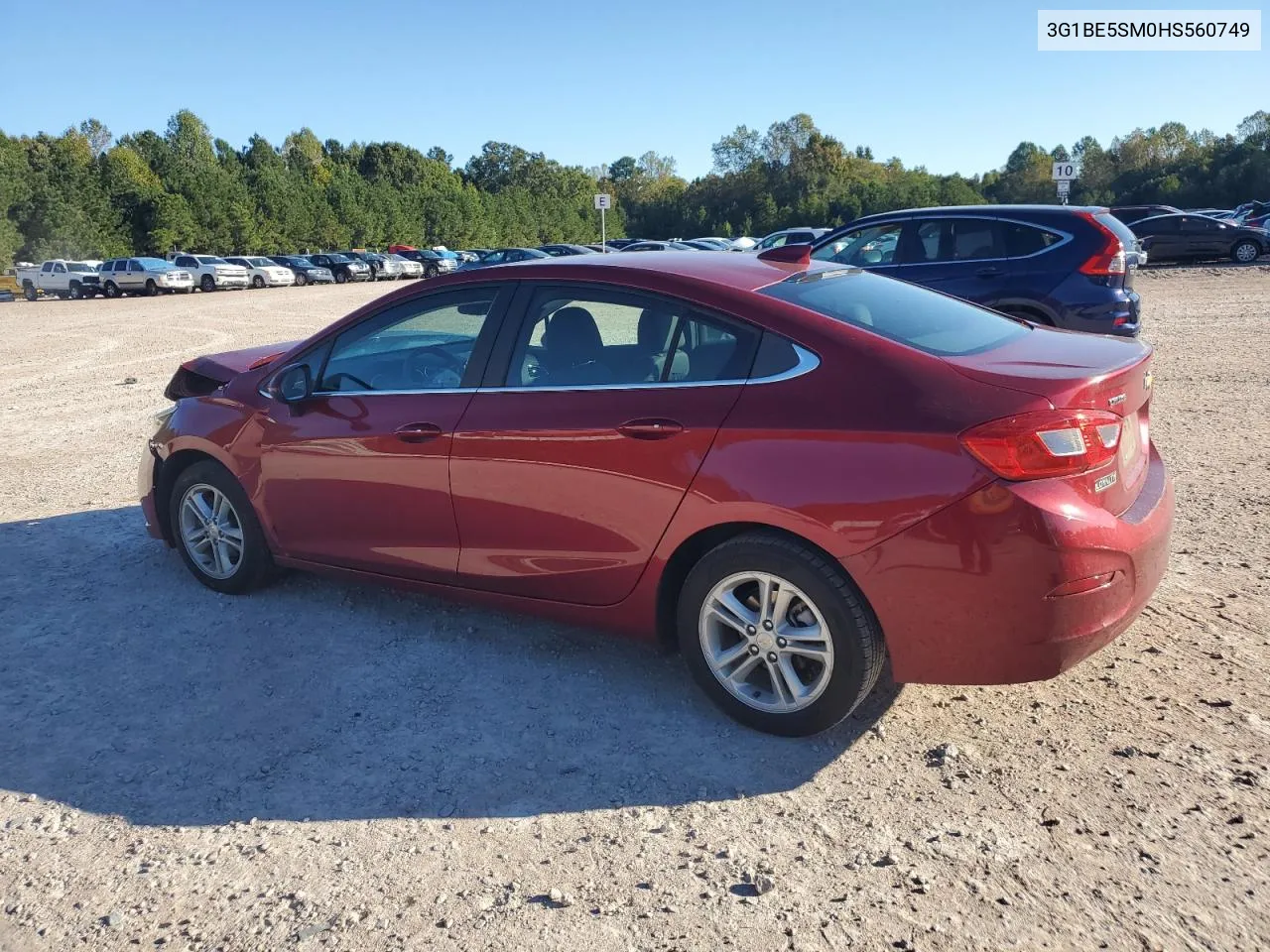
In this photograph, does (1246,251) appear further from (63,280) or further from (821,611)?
(63,280)

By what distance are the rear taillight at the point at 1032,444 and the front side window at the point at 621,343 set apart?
86 cm

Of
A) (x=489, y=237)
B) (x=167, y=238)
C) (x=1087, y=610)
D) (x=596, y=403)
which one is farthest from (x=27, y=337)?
(x=489, y=237)

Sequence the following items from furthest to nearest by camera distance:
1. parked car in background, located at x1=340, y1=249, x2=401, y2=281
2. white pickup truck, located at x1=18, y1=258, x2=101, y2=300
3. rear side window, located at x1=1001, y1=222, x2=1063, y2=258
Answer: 1. parked car in background, located at x1=340, y1=249, x2=401, y2=281
2. white pickup truck, located at x1=18, y1=258, x2=101, y2=300
3. rear side window, located at x1=1001, y1=222, x2=1063, y2=258

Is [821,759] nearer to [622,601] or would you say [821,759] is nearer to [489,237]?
[622,601]

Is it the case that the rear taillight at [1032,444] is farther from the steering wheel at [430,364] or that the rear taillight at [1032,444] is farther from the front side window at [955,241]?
the front side window at [955,241]

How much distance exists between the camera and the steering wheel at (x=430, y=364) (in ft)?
14.4

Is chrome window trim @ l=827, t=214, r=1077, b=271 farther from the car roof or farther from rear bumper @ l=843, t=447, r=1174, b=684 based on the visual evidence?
rear bumper @ l=843, t=447, r=1174, b=684

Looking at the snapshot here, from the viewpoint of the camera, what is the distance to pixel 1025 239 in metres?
9.28

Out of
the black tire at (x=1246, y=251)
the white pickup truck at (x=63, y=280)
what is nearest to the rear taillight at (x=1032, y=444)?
the black tire at (x=1246, y=251)

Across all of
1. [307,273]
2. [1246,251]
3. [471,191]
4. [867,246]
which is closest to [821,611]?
[867,246]

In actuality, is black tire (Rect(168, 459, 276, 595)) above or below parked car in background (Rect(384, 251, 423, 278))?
below

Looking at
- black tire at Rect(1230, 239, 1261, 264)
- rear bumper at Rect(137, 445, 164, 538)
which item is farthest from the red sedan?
black tire at Rect(1230, 239, 1261, 264)

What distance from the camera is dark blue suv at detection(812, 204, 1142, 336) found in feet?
Answer: 29.0

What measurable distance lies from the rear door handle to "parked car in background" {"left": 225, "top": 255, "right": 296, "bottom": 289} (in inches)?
1856
